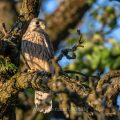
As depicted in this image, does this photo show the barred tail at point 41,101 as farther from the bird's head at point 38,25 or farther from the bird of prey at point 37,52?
the bird's head at point 38,25

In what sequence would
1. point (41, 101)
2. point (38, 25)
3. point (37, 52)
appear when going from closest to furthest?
point (41, 101), point (37, 52), point (38, 25)

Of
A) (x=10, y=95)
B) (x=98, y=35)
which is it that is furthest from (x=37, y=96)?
(x=98, y=35)

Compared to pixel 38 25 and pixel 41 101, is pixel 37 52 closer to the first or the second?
pixel 38 25

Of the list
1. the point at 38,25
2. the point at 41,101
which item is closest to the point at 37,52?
the point at 38,25

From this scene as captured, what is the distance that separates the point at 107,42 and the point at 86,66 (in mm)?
594

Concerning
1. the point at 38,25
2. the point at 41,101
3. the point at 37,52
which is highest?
the point at 38,25

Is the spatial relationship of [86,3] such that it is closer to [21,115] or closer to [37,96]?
[21,115]

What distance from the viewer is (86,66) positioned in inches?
385

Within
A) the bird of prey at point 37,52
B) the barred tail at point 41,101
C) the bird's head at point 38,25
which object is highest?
the bird's head at point 38,25

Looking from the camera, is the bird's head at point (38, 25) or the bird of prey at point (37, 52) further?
the bird's head at point (38, 25)

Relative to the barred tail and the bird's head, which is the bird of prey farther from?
the barred tail

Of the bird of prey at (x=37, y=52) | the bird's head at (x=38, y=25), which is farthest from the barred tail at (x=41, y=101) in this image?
the bird's head at (x=38, y=25)

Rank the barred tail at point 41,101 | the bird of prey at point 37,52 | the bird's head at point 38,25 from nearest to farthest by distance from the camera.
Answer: the barred tail at point 41,101, the bird of prey at point 37,52, the bird's head at point 38,25

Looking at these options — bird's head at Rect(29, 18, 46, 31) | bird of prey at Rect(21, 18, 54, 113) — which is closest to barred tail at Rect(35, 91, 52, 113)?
bird of prey at Rect(21, 18, 54, 113)
